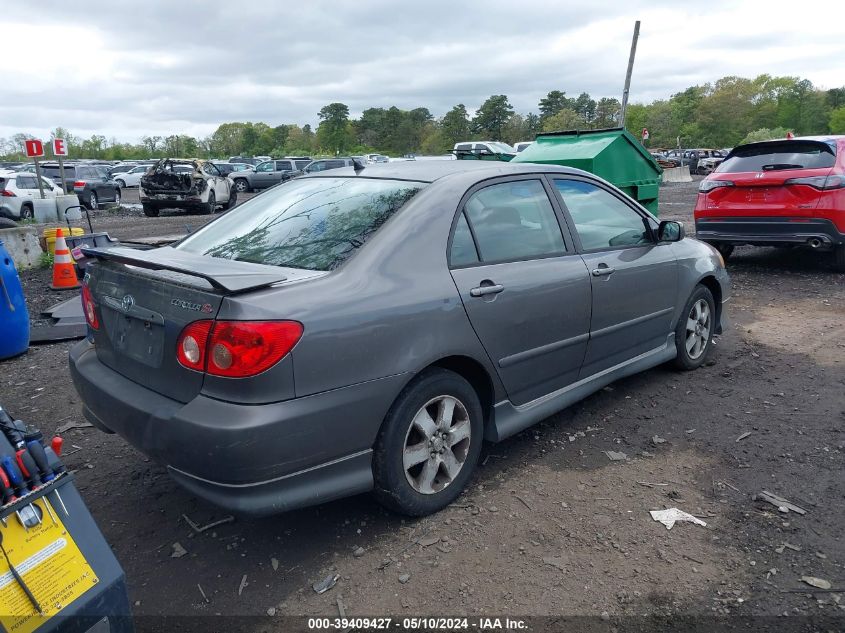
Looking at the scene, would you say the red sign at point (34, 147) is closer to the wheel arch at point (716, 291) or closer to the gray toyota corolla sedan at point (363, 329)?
the gray toyota corolla sedan at point (363, 329)

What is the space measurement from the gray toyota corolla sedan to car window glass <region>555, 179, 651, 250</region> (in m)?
0.02

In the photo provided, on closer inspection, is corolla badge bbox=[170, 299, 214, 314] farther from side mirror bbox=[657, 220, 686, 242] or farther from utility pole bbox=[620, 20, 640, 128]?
utility pole bbox=[620, 20, 640, 128]

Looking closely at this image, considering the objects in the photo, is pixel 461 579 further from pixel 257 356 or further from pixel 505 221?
pixel 505 221

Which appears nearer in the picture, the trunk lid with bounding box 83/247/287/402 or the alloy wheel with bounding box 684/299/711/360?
the trunk lid with bounding box 83/247/287/402

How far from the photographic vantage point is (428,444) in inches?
122

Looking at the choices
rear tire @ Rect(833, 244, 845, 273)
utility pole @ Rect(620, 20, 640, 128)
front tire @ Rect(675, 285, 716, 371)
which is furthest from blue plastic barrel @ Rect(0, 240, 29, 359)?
utility pole @ Rect(620, 20, 640, 128)

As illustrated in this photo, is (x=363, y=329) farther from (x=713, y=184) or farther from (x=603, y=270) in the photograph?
(x=713, y=184)

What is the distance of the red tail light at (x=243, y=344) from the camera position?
250 centimetres

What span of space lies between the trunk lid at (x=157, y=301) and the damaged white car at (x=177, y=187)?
54.8ft

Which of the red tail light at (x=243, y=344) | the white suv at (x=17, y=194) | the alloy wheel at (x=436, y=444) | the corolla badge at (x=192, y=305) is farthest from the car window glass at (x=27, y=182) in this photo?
the alloy wheel at (x=436, y=444)

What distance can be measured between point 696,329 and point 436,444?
9.43ft

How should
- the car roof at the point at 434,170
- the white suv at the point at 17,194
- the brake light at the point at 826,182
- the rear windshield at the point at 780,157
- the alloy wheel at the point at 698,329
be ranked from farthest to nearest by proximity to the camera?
the white suv at the point at 17,194 < the rear windshield at the point at 780,157 < the brake light at the point at 826,182 < the alloy wheel at the point at 698,329 < the car roof at the point at 434,170

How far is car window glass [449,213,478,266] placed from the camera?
323 cm

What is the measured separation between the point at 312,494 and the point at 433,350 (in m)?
0.81
